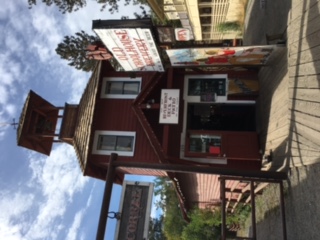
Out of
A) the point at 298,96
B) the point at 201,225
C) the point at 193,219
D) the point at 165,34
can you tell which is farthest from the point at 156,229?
the point at 298,96

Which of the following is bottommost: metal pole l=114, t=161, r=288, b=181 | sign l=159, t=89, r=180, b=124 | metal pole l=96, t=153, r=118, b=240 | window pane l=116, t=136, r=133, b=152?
metal pole l=96, t=153, r=118, b=240

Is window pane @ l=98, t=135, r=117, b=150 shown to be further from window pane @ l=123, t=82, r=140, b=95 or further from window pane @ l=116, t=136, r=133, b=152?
window pane @ l=123, t=82, r=140, b=95

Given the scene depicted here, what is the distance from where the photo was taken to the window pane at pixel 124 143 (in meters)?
15.2

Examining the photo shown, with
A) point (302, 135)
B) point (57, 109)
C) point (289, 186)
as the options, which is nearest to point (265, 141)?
point (289, 186)

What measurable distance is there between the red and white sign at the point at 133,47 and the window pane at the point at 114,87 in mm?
1958

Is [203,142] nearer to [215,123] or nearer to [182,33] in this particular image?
[215,123]

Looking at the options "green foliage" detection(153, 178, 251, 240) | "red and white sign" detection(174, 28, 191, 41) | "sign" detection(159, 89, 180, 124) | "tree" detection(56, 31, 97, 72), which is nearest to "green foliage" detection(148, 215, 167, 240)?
"green foliage" detection(153, 178, 251, 240)

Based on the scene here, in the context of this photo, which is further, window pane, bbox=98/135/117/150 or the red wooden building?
window pane, bbox=98/135/117/150

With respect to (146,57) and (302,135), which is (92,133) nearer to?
(146,57)

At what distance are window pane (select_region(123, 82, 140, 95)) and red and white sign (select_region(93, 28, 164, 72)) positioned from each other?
170 cm

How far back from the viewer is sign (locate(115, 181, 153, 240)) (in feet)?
31.3

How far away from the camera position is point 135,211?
992 centimetres

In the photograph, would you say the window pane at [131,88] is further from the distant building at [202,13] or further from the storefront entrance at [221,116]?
the distant building at [202,13]

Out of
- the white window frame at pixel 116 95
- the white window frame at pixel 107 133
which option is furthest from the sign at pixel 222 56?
the white window frame at pixel 107 133
